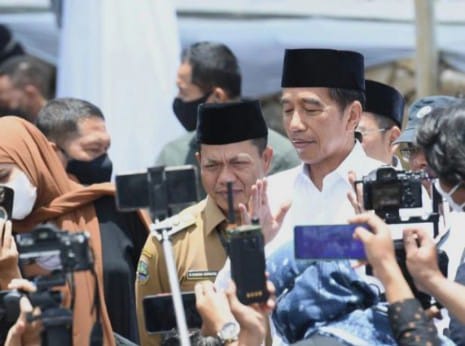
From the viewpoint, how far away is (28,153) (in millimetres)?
5906

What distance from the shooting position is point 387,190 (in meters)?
4.49

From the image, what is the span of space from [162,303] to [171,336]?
11.9 inches

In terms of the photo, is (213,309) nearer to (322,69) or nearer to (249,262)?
(249,262)

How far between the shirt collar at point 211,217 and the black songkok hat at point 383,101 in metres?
1.15

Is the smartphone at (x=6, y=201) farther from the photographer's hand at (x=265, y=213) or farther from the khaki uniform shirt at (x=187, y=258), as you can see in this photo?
the photographer's hand at (x=265, y=213)

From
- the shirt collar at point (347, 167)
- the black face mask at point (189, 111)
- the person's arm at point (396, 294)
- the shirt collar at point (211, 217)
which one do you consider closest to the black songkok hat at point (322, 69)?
the shirt collar at point (347, 167)

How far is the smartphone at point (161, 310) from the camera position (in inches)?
180

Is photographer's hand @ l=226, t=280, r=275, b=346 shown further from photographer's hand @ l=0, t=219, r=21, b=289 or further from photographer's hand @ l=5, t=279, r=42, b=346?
photographer's hand @ l=0, t=219, r=21, b=289

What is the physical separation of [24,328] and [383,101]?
2.53 m

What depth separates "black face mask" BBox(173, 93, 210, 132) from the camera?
25.3 feet

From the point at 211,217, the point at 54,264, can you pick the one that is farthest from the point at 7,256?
the point at 54,264

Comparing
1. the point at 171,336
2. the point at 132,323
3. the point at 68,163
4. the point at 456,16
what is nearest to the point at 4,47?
the point at 456,16

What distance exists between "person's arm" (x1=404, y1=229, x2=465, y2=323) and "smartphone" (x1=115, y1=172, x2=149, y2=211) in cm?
73

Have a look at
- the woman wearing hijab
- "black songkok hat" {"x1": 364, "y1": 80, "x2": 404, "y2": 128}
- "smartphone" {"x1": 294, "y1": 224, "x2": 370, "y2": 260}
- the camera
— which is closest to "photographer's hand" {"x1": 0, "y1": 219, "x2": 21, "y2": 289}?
the woman wearing hijab
